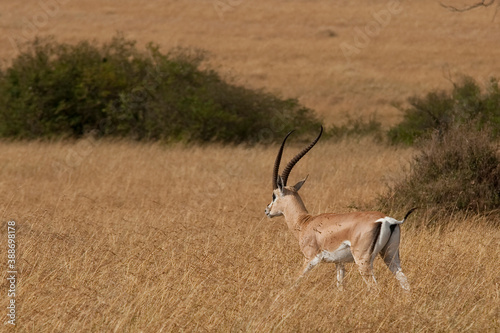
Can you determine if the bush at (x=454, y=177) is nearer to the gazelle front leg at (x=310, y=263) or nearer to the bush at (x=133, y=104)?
the gazelle front leg at (x=310, y=263)

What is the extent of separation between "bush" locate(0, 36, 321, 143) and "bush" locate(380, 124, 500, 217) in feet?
30.9

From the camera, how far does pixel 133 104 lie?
19.1 m

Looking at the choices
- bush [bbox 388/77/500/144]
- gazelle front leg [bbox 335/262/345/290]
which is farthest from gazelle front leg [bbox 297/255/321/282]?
bush [bbox 388/77/500/144]

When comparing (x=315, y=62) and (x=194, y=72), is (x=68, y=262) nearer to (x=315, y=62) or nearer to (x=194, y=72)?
(x=194, y=72)

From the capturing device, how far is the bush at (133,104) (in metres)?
18.4

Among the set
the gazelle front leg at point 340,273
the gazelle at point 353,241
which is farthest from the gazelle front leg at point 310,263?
the gazelle front leg at point 340,273

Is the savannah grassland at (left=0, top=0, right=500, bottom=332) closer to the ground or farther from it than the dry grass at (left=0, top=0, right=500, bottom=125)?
farther from it

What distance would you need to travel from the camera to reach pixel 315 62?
3475cm

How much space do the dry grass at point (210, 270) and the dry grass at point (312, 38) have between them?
14006 millimetres

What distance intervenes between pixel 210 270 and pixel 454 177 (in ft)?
13.5

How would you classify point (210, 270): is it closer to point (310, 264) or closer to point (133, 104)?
point (310, 264)

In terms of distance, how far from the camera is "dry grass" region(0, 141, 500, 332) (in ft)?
15.2

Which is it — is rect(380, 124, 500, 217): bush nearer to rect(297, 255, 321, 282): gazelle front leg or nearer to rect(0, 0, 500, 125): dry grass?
rect(297, 255, 321, 282): gazelle front leg

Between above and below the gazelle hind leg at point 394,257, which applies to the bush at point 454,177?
below
